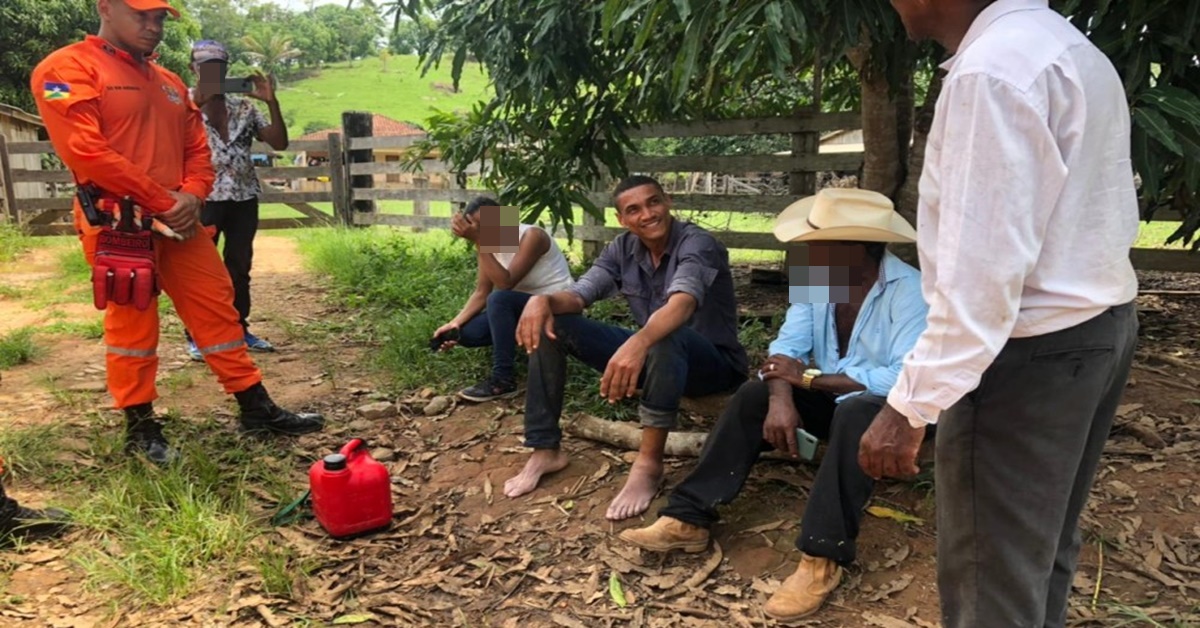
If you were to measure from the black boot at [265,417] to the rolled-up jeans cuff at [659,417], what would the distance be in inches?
65.2

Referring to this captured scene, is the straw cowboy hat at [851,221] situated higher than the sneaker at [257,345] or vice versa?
the straw cowboy hat at [851,221]

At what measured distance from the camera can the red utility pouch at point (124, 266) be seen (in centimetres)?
287

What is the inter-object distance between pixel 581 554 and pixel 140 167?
2.23 m

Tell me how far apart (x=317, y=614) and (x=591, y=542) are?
2.85ft

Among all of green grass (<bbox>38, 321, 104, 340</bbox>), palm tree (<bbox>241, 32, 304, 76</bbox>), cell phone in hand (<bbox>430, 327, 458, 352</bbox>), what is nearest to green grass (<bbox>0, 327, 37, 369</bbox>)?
green grass (<bbox>38, 321, 104, 340</bbox>)

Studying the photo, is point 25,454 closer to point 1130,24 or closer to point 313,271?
point 1130,24

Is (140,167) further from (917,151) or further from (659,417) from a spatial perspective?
(917,151)

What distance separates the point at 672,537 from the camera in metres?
2.46

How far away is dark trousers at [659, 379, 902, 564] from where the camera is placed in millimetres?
2133

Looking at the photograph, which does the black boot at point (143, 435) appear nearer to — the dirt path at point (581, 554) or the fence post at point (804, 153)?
the dirt path at point (581, 554)

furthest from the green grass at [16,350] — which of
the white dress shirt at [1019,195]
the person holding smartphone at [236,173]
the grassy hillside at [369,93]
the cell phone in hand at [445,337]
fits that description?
the grassy hillside at [369,93]

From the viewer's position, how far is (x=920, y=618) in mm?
2137

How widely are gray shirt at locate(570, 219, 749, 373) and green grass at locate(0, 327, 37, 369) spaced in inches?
133

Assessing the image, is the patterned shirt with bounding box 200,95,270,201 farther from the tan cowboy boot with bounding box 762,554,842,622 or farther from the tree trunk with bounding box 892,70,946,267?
the tan cowboy boot with bounding box 762,554,842,622
